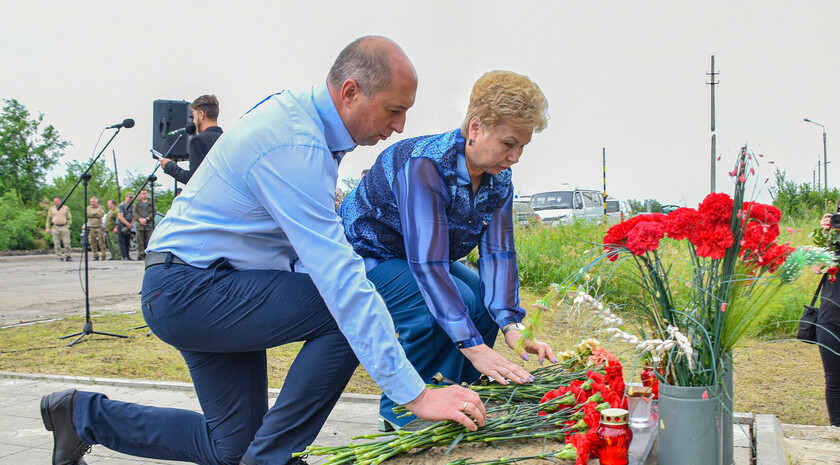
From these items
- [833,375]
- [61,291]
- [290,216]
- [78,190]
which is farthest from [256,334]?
[78,190]

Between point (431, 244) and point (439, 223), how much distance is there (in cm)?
10

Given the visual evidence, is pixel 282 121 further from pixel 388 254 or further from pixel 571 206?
pixel 571 206

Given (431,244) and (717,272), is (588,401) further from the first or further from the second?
(431,244)

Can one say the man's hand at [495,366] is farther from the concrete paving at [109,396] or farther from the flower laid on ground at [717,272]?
the concrete paving at [109,396]

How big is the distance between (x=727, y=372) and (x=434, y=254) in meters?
1.12

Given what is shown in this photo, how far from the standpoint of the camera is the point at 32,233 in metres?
23.1

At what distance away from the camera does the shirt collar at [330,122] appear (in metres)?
2.10

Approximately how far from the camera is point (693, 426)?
1.73 m

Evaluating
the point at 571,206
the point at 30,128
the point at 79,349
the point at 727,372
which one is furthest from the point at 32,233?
the point at 727,372

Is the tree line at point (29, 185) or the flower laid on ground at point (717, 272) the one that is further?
the tree line at point (29, 185)

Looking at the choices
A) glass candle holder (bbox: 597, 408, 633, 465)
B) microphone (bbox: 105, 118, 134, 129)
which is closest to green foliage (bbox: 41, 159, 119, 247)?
microphone (bbox: 105, 118, 134, 129)

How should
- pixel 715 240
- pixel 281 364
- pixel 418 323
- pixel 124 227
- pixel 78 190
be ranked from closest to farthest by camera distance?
pixel 715 240, pixel 418 323, pixel 281 364, pixel 124 227, pixel 78 190

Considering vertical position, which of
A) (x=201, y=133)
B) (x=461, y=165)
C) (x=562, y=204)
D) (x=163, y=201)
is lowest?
(x=461, y=165)

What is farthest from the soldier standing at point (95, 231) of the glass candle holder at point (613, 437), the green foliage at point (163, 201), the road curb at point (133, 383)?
the glass candle holder at point (613, 437)
